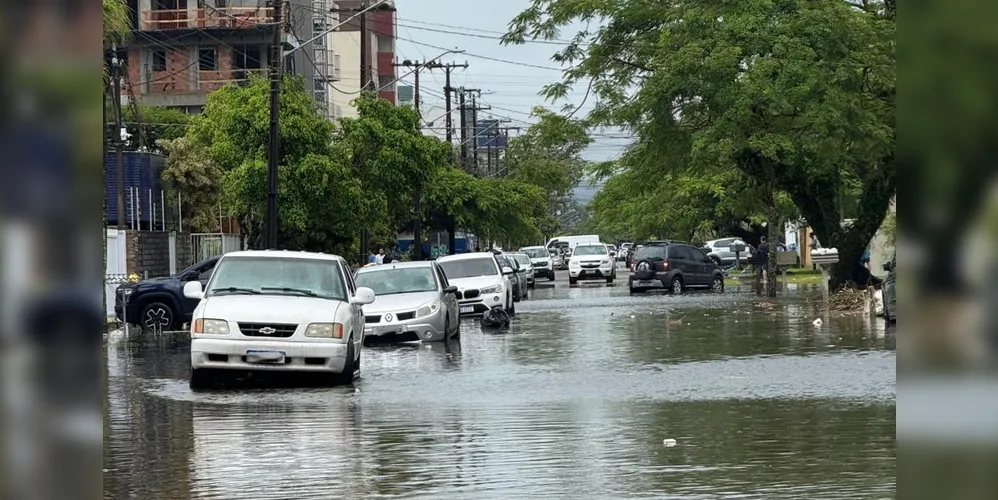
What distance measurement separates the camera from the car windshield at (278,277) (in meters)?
16.8

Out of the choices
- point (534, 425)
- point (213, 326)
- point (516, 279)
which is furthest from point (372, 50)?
point (534, 425)

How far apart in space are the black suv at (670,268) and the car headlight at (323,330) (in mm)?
32075

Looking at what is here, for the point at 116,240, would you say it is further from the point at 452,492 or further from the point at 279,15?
the point at 452,492

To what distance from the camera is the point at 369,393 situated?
1584 cm

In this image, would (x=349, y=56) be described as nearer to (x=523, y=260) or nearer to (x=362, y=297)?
(x=523, y=260)

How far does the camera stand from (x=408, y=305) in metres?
23.3

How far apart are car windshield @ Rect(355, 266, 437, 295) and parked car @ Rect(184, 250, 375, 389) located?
713cm

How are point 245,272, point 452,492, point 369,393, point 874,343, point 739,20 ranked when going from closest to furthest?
point 452,492, point 369,393, point 245,272, point 874,343, point 739,20

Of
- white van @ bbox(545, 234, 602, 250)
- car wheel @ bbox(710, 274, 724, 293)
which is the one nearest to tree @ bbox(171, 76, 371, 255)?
car wheel @ bbox(710, 274, 724, 293)

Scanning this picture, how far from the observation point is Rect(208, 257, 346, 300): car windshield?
55.2ft

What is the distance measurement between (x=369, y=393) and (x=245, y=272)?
2.57 metres

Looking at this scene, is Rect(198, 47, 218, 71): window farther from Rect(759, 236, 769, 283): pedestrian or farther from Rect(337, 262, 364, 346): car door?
Rect(337, 262, 364, 346): car door
